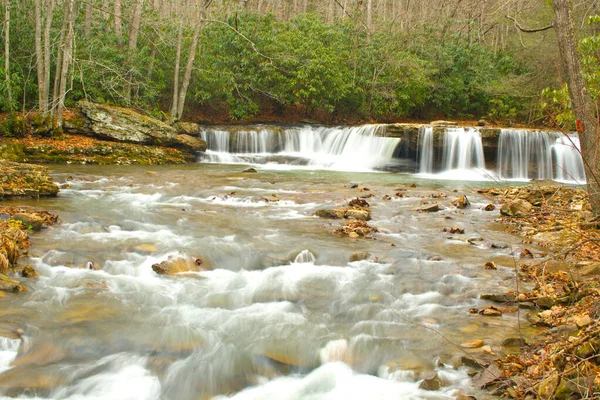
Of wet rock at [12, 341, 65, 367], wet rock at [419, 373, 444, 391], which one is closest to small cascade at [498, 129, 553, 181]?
wet rock at [419, 373, 444, 391]

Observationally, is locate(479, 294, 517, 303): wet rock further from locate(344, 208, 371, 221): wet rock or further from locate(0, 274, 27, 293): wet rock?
locate(0, 274, 27, 293): wet rock

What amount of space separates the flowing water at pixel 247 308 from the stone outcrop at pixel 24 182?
18.9 inches

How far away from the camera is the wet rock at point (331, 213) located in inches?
393

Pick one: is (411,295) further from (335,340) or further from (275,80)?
(275,80)

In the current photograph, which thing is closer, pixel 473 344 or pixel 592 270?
pixel 473 344

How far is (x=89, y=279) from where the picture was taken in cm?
614

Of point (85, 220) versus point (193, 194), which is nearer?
point (85, 220)

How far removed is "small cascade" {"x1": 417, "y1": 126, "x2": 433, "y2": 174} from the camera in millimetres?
21109

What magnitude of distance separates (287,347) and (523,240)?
527cm

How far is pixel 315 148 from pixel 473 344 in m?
19.4

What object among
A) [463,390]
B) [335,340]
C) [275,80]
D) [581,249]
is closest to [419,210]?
[581,249]

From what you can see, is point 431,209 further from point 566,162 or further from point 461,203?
point 566,162

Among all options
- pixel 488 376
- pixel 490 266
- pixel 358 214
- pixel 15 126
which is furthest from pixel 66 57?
pixel 488 376

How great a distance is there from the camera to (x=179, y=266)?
269 inches
